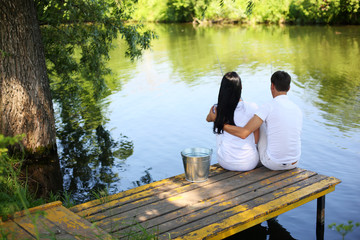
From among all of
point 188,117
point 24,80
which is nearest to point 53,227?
point 24,80

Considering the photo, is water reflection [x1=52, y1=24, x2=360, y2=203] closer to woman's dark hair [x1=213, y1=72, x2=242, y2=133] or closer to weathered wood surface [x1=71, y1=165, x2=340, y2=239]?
woman's dark hair [x1=213, y1=72, x2=242, y2=133]

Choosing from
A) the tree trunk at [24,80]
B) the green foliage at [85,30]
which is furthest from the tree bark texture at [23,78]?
the green foliage at [85,30]

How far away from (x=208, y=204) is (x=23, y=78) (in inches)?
149

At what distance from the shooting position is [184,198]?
13.0 feet

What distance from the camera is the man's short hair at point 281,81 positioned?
14.2 ft

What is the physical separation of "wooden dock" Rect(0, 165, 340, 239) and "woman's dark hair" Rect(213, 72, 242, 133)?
1.71 feet

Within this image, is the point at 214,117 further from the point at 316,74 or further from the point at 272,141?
the point at 316,74

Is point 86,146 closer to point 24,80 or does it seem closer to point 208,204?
point 24,80

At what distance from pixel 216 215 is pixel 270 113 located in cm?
127

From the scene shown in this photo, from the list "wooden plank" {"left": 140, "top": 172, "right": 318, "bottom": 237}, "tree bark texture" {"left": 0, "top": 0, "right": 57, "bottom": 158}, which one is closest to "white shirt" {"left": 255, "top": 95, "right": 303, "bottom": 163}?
"wooden plank" {"left": 140, "top": 172, "right": 318, "bottom": 237}

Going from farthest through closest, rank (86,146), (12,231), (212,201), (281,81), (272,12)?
1. (272,12)
2. (86,146)
3. (281,81)
4. (212,201)
5. (12,231)

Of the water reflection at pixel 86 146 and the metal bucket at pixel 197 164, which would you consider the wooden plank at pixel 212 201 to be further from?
the water reflection at pixel 86 146

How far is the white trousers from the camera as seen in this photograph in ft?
14.6

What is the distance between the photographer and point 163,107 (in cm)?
1031
